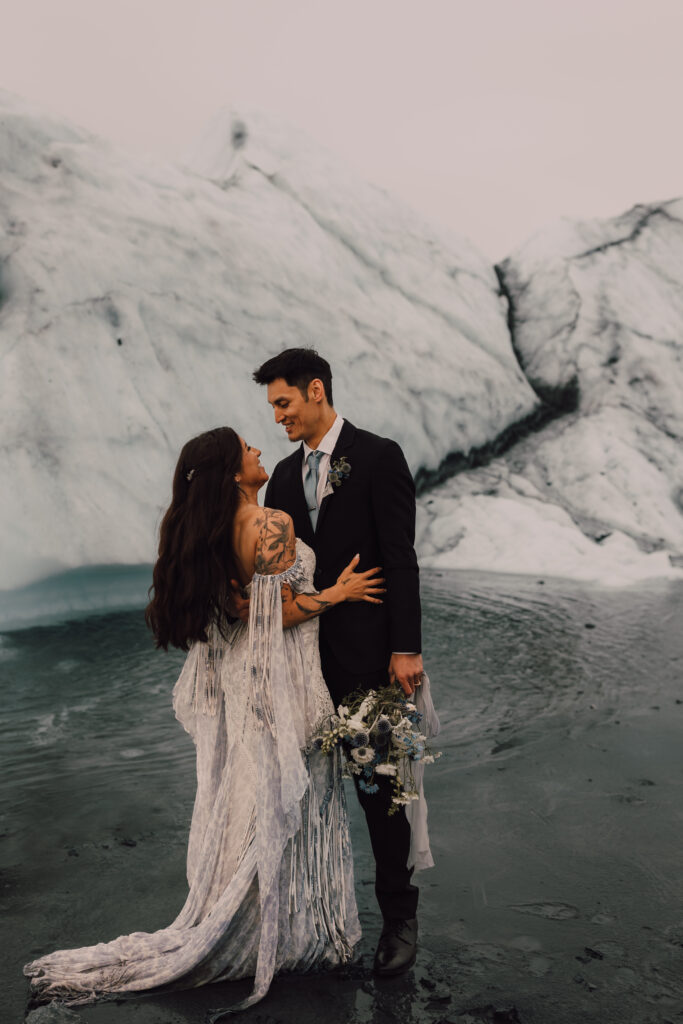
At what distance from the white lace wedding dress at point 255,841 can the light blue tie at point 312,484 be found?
0.13 m

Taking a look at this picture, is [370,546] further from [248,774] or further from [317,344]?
[317,344]

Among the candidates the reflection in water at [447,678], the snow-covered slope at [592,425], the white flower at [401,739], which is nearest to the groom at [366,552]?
the white flower at [401,739]

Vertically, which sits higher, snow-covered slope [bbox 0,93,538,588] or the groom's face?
snow-covered slope [bbox 0,93,538,588]

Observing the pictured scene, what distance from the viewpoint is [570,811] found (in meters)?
2.84

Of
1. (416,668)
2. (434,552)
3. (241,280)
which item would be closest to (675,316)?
(434,552)

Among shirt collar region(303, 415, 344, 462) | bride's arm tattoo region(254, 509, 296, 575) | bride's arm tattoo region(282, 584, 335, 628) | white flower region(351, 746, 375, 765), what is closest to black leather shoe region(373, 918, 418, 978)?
white flower region(351, 746, 375, 765)

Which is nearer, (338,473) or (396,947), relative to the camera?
(396,947)

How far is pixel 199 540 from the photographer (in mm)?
1964

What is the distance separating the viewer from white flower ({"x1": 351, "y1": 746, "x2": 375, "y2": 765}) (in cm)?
200

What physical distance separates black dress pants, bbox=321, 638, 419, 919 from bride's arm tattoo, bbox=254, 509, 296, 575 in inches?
10.5

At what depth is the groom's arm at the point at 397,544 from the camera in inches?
82.3

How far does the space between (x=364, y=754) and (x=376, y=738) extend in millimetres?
45

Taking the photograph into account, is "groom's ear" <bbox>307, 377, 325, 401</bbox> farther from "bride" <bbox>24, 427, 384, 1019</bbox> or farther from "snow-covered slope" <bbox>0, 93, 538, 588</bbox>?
"snow-covered slope" <bbox>0, 93, 538, 588</bbox>

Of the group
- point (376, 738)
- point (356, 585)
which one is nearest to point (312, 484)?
point (356, 585)
